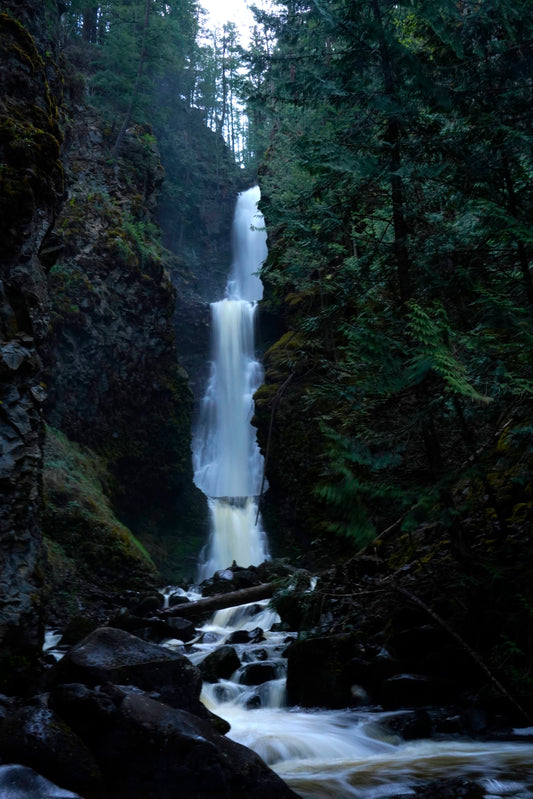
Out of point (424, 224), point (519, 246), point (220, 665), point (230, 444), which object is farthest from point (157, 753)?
point (230, 444)

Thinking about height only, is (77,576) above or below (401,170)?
below

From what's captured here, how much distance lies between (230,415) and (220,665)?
21.0m

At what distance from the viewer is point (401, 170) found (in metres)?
5.64

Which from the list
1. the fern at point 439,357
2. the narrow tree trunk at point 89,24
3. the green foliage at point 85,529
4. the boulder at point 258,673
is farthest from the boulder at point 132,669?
the narrow tree trunk at point 89,24

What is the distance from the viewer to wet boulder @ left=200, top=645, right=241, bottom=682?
8406 millimetres

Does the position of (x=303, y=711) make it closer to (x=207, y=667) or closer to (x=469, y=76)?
(x=207, y=667)

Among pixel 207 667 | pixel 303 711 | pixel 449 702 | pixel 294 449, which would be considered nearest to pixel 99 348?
pixel 294 449

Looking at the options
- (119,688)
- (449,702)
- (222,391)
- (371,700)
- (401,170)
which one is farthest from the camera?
(222,391)

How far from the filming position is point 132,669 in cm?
536

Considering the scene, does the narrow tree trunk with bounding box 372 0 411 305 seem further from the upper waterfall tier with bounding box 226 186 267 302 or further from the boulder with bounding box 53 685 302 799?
the upper waterfall tier with bounding box 226 186 267 302

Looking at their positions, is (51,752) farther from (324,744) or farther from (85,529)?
(85,529)

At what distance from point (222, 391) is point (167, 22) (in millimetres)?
18163

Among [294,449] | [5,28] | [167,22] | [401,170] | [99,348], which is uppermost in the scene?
[167,22]

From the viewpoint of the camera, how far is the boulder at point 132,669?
17.3 ft
